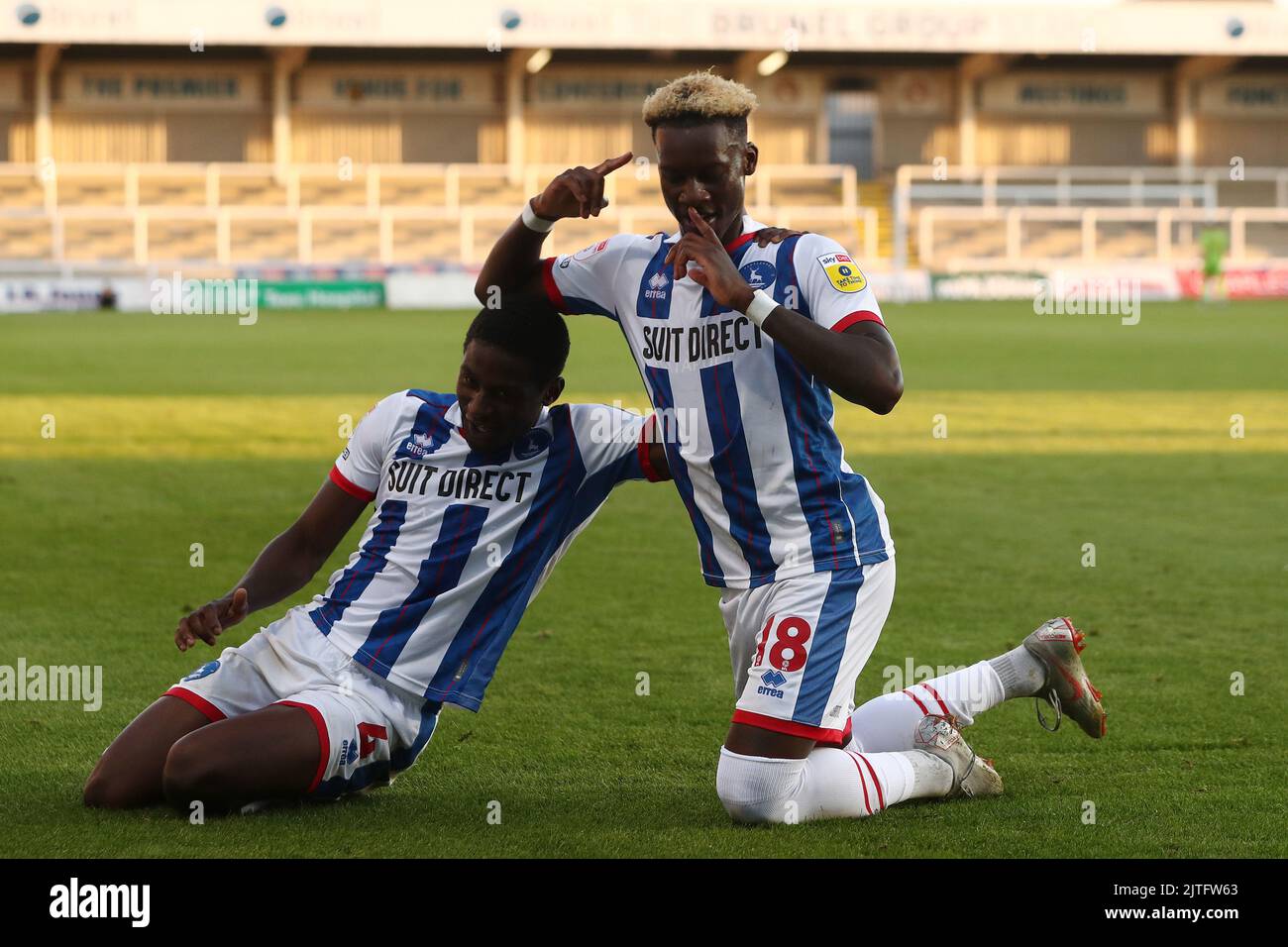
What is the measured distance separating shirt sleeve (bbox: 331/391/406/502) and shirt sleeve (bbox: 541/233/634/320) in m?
0.53

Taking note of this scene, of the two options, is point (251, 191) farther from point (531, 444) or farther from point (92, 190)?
point (531, 444)

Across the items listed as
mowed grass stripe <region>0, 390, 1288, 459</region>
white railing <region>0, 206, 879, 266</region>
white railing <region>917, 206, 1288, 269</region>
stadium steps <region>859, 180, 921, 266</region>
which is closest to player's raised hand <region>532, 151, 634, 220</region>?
mowed grass stripe <region>0, 390, 1288, 459</region>

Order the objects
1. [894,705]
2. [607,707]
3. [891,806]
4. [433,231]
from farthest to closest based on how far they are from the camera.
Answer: [433,231]
[607,707]
[894,705]
[891,806]

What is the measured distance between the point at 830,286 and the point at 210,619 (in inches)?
71.3

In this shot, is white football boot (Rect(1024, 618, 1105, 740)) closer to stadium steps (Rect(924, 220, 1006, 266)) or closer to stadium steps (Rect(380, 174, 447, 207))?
stadium steps (Rect(924, 220, 1006, 266))

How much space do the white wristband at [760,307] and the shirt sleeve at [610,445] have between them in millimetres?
701

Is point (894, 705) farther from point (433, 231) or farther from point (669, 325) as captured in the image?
point (433, 231)

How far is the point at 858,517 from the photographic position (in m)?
4.39

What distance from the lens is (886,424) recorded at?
1427 cm

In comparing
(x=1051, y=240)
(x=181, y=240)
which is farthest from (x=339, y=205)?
(x=1051, y=240)

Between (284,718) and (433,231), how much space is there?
43229mm

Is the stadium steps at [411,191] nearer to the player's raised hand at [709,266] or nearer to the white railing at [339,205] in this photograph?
the white railing at [339,205]
